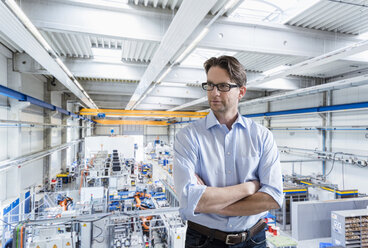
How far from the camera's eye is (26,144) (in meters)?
8.05

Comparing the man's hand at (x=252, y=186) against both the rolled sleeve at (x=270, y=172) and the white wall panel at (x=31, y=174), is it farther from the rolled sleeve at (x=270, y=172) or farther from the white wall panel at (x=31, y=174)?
the white wall panel at (x=31, y=174)

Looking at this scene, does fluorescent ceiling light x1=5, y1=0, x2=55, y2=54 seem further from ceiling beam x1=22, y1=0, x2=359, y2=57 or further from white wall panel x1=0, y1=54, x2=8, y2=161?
white wall panel x1=0, y1=54, x2=8, y2=161

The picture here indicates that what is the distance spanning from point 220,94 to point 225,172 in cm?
50

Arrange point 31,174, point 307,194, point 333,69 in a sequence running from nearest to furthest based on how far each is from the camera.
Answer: point 333,69 → point 307,194 → point 31,174

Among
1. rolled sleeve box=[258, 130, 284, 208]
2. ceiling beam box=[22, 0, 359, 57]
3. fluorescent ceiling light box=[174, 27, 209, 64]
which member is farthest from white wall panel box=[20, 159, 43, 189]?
rolled sleeve box=[258, 130, 284, 208]

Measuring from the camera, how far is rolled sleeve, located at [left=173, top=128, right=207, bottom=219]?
1236 millimetres

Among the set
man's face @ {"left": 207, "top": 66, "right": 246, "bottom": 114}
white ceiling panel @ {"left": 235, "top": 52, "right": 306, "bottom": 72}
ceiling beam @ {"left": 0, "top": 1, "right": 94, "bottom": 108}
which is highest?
white ceiling panel @ {"left": 235, "top": 52, "right": 306, "bottom": 72}

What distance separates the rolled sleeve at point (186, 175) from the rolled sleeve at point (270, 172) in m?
0.40

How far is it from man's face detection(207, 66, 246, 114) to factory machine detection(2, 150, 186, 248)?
3.02m

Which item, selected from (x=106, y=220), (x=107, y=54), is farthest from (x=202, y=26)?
(x=106, y=220)

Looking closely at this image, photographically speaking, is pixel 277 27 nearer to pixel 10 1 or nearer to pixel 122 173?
pixel 10 1

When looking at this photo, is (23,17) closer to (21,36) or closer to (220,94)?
(21,36)

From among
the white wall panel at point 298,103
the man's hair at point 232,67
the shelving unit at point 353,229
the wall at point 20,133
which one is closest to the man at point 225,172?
the man's hair at point 232,67

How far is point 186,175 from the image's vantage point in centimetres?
129
